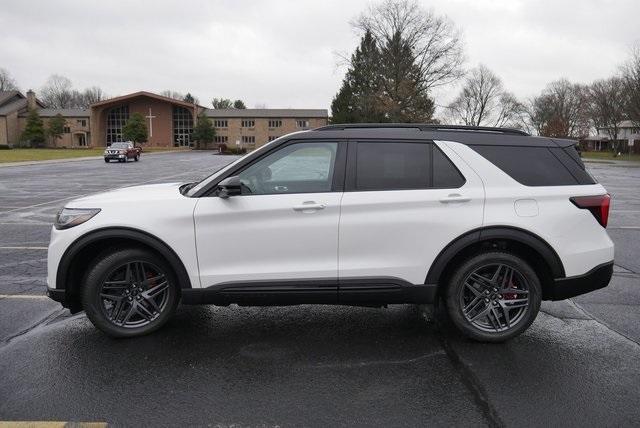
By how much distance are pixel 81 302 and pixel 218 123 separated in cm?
8650

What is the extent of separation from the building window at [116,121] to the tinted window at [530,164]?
8690 centimetres

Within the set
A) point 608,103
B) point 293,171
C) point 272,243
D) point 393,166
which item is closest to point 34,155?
point 293,171

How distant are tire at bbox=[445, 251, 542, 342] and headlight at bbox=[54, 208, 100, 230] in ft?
10.0

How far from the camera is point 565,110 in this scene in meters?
93.8

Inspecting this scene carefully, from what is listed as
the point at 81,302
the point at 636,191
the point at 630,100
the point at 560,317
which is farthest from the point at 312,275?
the point at 630,100

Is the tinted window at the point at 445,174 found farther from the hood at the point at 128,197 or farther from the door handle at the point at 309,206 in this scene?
the hood at the point at 128,197

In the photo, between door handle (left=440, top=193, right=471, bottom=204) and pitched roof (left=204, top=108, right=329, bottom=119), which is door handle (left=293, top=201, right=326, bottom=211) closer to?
door handle (left=440, top=193, right=471, bottom=204)

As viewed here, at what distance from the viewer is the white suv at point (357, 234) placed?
13.2ft

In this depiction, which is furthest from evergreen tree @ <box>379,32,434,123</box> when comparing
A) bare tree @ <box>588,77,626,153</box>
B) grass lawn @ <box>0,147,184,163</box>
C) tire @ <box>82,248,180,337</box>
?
tire @ <box>82,248,180,337</box>

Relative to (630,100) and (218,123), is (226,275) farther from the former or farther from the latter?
(218,123)

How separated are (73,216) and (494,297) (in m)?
3.60

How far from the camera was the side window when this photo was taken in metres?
4.15

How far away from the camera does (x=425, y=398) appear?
331 cm

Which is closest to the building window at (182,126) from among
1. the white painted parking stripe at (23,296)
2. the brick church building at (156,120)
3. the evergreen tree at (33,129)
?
the brick church building at (156,120)
